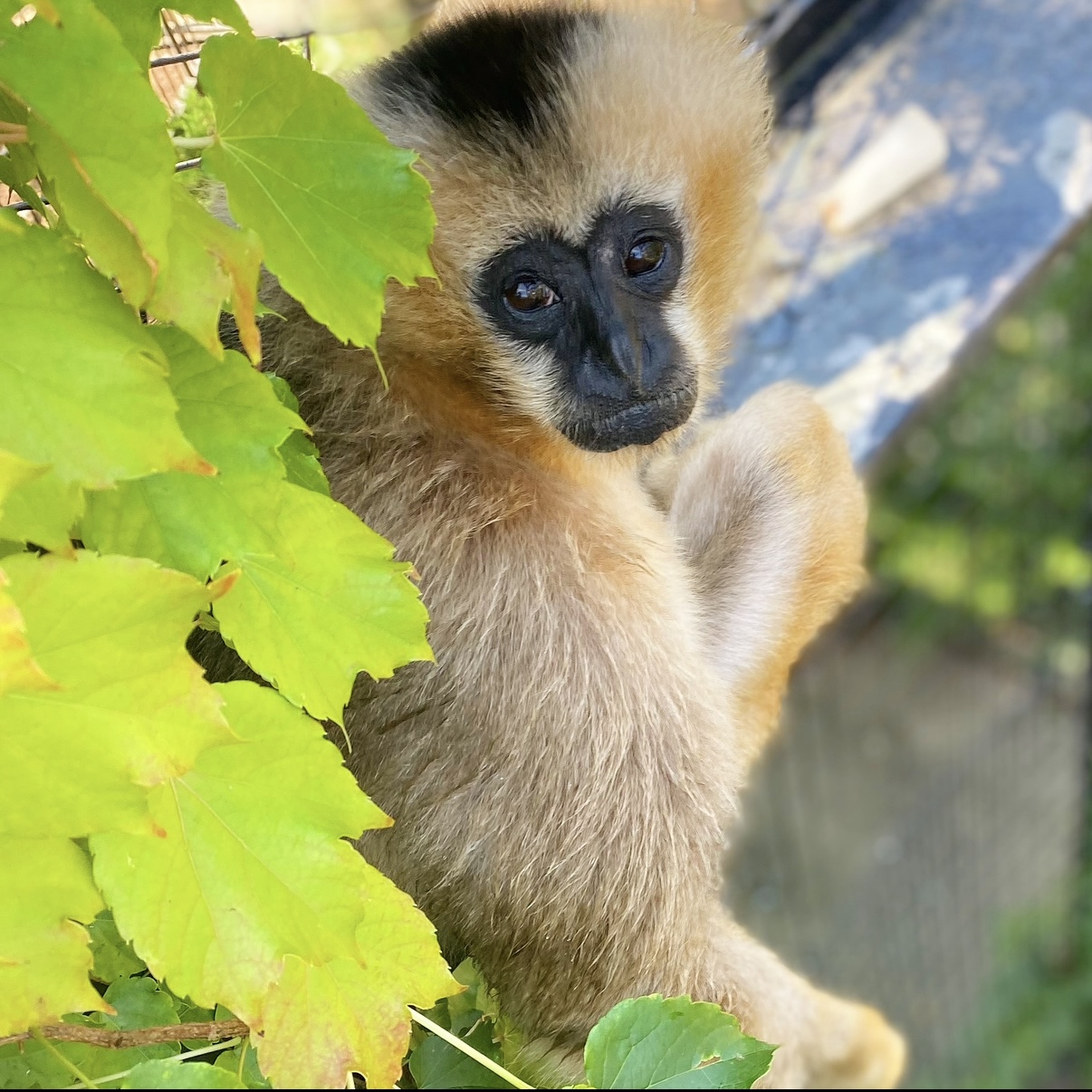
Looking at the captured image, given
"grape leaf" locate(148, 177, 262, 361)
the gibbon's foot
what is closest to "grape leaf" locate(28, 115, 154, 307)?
"grape leaf" locate(148, 177, 262, 361)

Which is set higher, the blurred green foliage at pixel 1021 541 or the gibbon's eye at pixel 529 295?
the gibbon's eye at pixel 529 295

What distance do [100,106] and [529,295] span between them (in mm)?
718

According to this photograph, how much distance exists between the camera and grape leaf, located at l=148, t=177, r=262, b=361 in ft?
1.77

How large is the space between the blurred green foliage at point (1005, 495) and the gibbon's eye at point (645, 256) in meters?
2.70

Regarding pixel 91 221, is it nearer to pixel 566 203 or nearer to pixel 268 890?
pixel 268 890

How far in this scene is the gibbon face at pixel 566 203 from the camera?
1.13m

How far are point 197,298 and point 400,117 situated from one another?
2.15 ft

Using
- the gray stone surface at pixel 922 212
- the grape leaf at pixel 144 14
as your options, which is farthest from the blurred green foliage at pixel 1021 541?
the grape leaf at pixel 144 14

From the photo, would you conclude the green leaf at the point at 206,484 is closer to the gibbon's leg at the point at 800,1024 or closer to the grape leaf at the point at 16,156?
the grape leaf at the point at 16,156

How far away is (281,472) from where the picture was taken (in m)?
0.62

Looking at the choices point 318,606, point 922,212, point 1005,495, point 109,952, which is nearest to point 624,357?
point 318,606

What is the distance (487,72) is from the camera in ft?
3.72

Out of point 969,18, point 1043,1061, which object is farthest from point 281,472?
point 1043,1061

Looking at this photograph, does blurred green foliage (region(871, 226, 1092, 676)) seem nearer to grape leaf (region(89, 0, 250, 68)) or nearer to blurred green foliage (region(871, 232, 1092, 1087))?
blurred green foliage (region(871, 232, 1092, 1087))
